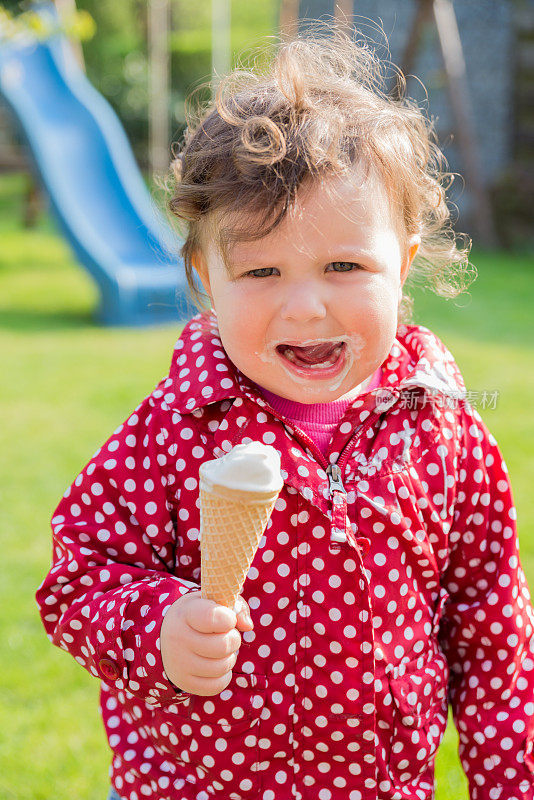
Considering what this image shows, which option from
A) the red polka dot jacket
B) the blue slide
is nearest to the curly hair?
the red polka dot jacket

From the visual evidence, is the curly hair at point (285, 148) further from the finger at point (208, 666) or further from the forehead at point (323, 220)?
the finger at point (208, 666)

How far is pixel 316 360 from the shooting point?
144 cm

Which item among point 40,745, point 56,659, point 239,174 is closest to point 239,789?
point 239,174

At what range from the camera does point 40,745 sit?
241cm

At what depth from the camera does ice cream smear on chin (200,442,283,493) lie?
113 cm

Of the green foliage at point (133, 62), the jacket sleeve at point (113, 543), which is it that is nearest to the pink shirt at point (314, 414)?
the jacket sleeve at point (113, 543)

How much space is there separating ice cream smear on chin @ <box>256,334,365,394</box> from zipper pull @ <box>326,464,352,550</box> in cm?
14

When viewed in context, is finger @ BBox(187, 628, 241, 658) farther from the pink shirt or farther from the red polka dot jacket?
the pink shirt

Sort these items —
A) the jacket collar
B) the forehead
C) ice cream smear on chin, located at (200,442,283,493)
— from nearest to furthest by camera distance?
ice cream smear on chin, located at (200,442,283,493) < the forehead < the jacket collar

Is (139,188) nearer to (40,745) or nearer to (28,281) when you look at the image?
(28,281)

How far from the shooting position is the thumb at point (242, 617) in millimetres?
1313

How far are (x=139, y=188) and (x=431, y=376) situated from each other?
7.58m

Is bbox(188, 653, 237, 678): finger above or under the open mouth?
under

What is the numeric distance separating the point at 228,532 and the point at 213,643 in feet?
0.63
